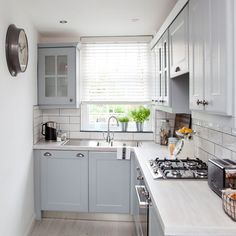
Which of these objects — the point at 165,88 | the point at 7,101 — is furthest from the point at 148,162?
the point at 7,101

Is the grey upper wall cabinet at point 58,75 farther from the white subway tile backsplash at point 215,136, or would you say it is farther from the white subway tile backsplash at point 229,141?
the white subway tile backsplash at point 229,141

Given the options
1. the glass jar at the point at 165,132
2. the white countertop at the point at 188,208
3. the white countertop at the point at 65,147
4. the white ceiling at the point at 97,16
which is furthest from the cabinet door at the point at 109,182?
the white ceiling at the point at 97,16

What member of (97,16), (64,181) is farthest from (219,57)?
(64,181)

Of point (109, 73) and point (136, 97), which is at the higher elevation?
point (109, 73)

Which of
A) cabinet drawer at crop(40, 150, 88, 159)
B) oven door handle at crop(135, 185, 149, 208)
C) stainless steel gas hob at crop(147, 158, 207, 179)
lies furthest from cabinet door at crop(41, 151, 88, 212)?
oven door handle at crop(135, 185, 149, 208)

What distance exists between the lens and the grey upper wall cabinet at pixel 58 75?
326 cm

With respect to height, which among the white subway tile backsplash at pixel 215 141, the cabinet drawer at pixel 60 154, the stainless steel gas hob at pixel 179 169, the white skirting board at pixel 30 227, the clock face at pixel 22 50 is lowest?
the white skirting board at pixel 30 227

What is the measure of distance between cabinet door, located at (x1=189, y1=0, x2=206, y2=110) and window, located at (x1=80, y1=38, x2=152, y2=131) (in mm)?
1913

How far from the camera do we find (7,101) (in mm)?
2281

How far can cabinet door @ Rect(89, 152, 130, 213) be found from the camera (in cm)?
299

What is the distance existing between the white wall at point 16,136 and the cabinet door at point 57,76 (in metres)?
0.14

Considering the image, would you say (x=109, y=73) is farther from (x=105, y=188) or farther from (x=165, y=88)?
(x=105, y=188)

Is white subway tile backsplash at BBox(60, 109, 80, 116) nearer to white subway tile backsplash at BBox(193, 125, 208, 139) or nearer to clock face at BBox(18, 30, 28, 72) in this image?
clock face at BBox(18, 30, 28, 72)

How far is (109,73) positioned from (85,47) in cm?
49
